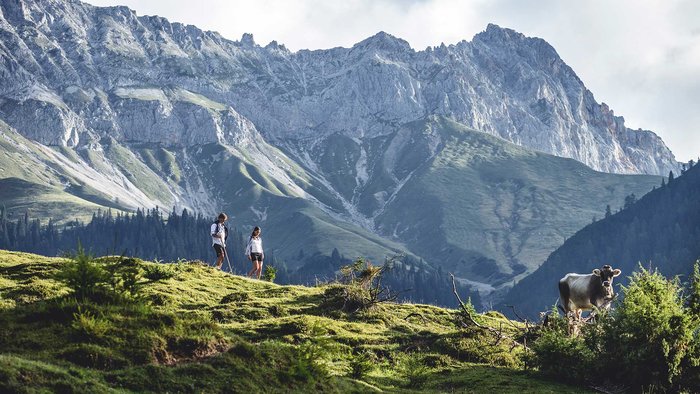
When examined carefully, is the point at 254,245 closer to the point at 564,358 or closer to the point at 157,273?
the point at 157,273

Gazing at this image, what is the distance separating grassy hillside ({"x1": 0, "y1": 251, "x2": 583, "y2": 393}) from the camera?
17.6m

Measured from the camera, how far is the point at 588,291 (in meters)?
35.4

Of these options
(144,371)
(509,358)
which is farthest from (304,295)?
(144,371)

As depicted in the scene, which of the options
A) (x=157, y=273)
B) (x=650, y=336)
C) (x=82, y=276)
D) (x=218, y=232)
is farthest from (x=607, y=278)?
(x=82, y=276)

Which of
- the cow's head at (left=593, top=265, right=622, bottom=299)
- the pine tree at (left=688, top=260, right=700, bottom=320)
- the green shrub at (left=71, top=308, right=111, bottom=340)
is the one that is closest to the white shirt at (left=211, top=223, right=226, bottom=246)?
the cow's head at (left=593, top=265, right=622, bottom=299)

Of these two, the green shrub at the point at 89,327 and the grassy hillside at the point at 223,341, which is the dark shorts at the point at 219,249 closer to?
the grassy hillside at the point at 223,341

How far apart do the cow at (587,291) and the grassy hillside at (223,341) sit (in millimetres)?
3780

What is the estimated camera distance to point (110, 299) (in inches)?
822

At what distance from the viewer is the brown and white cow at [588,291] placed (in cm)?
3441

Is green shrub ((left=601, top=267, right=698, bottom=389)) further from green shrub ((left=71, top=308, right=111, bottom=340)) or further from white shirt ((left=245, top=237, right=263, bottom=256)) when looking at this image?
white shirt ((left=245, top=237, right=263, bottom=256))

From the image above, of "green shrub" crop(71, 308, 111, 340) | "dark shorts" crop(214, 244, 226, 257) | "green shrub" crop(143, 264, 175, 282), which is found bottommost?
"green shrub" crop(143, 264, 175, 282)

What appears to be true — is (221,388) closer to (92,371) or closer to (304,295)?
(92,371)

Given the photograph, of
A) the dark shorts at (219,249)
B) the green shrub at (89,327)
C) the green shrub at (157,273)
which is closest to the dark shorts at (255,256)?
the dark shorts at (219,249)

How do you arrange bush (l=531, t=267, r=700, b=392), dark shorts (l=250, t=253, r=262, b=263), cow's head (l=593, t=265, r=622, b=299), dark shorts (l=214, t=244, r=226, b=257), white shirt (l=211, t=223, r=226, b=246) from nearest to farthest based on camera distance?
bush (l=531, t=267, r=700, b=392) → cow's head (l=593, t=265, r=622, b=299) → white shirt (l=211, t=223, r=226, b=246) → dark shorts (l=214, t=244, r=226, b=257) → dark shorts (l=250, t=253, r=262, b=263)
